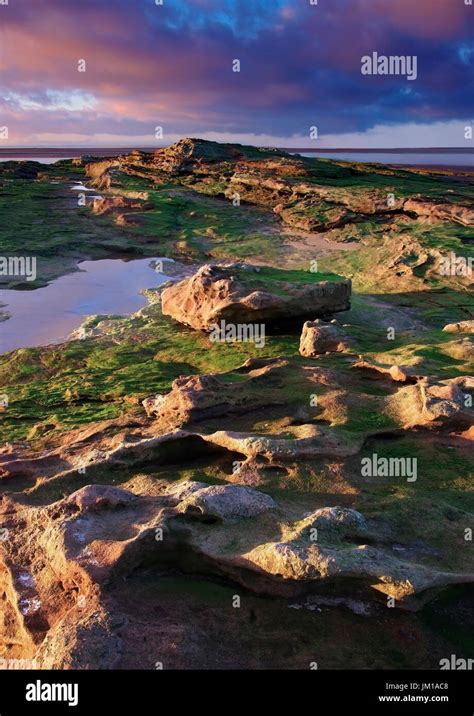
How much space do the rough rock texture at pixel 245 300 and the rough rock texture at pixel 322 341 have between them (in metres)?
1.97

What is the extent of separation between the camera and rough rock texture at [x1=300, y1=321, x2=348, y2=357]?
40.2ft

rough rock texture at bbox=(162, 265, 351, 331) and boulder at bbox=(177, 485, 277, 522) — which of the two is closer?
boulder at bbox=(177, 485, 277, 522)

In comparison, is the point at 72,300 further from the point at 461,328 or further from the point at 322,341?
the point at 461,328

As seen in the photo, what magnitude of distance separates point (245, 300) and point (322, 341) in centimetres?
270

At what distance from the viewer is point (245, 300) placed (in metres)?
14.4

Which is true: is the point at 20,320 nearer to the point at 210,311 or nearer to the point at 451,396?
the point at 210,311

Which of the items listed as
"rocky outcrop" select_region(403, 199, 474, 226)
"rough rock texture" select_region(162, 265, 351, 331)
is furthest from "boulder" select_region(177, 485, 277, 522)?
"rocky outcrop" select_region(403, 199, 474, 226)

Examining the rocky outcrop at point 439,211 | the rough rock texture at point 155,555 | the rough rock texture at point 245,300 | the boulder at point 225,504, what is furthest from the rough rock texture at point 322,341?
the rocky outcrop at point 439,211

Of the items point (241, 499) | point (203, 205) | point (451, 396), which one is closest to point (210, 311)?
point (451, 396)

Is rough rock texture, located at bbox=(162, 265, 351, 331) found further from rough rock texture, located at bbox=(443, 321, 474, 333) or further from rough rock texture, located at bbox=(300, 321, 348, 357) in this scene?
rough rock texture, located at bbox=(443, 321, 474, 333)

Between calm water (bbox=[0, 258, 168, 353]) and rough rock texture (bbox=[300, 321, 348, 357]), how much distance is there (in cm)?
695

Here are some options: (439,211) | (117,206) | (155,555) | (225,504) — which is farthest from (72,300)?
(439,211)

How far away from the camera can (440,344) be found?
11820mm

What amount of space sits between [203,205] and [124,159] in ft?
63.3
